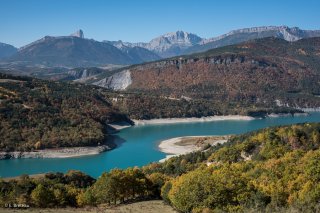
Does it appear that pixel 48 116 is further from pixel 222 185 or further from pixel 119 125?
pixel 222 185

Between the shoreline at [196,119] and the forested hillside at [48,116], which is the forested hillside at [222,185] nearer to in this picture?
the forested hillside at [48,116]

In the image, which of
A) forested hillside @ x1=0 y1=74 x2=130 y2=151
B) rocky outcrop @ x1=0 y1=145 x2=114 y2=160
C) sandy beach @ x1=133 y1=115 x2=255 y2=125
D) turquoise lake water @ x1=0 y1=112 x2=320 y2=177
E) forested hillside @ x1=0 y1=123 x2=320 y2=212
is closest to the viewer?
forested hillside @ x1=0 y1=123 x2=320 y2=212

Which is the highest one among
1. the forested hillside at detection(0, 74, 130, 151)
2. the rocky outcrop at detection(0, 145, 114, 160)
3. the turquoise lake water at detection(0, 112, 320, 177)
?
the forested hillside at detection(0, 74, 130, 151)

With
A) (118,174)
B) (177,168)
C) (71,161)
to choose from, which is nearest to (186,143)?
(71,161)

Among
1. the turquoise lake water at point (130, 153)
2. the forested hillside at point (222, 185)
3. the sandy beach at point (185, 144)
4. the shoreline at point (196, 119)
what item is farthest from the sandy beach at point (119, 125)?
the forested hillside at point (222, 185)

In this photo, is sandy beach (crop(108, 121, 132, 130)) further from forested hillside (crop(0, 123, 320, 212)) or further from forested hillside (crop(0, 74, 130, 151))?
forested hillside (crop(0, 123, 320, 212))

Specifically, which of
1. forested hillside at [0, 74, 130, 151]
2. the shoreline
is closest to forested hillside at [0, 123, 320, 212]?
forested hillside at [0, 74, 130, 151]
